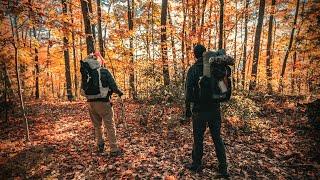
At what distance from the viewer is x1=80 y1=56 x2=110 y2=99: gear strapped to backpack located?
611 cm

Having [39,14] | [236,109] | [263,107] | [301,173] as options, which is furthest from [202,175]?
[263,107]

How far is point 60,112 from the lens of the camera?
12461 millimetres

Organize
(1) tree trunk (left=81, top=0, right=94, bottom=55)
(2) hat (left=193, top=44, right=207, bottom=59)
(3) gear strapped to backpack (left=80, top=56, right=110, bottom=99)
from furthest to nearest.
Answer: (1) tree trunk (left=81, top=0, right=94, bottom=55) < (3) gear strapped to backpack (left=80, top=56, right=110, bottom=99) < (2) hat (left=193, top=44, right=207, bottom=59)

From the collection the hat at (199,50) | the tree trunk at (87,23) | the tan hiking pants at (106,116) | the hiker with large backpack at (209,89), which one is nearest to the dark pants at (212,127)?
the hiker with large backpack at (209,89)

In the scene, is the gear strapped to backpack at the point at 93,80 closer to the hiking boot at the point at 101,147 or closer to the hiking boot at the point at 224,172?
the hiking boot at the point at 101,147

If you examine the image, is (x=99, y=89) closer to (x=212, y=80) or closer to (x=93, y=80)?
(x=93, y=80)

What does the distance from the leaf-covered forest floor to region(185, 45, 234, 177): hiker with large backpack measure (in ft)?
3.13

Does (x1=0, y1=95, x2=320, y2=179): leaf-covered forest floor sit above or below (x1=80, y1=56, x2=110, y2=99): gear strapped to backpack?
below

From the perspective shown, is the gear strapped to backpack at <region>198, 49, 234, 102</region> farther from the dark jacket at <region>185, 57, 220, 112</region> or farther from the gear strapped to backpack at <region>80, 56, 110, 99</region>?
the gear strapped to backpack at <region>80, 56, 110, 99</region>

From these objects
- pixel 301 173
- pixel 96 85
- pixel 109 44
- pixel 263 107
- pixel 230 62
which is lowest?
pixel 301 173

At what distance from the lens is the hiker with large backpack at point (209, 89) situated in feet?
16.2

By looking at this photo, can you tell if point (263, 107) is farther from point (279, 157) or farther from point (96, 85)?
point (96, 85)

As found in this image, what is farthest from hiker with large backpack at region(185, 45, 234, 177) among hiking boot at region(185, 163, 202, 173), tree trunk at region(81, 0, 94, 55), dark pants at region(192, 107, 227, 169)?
tree trunk at region(81, 0, 94, 55)

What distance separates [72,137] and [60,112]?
4707mm
